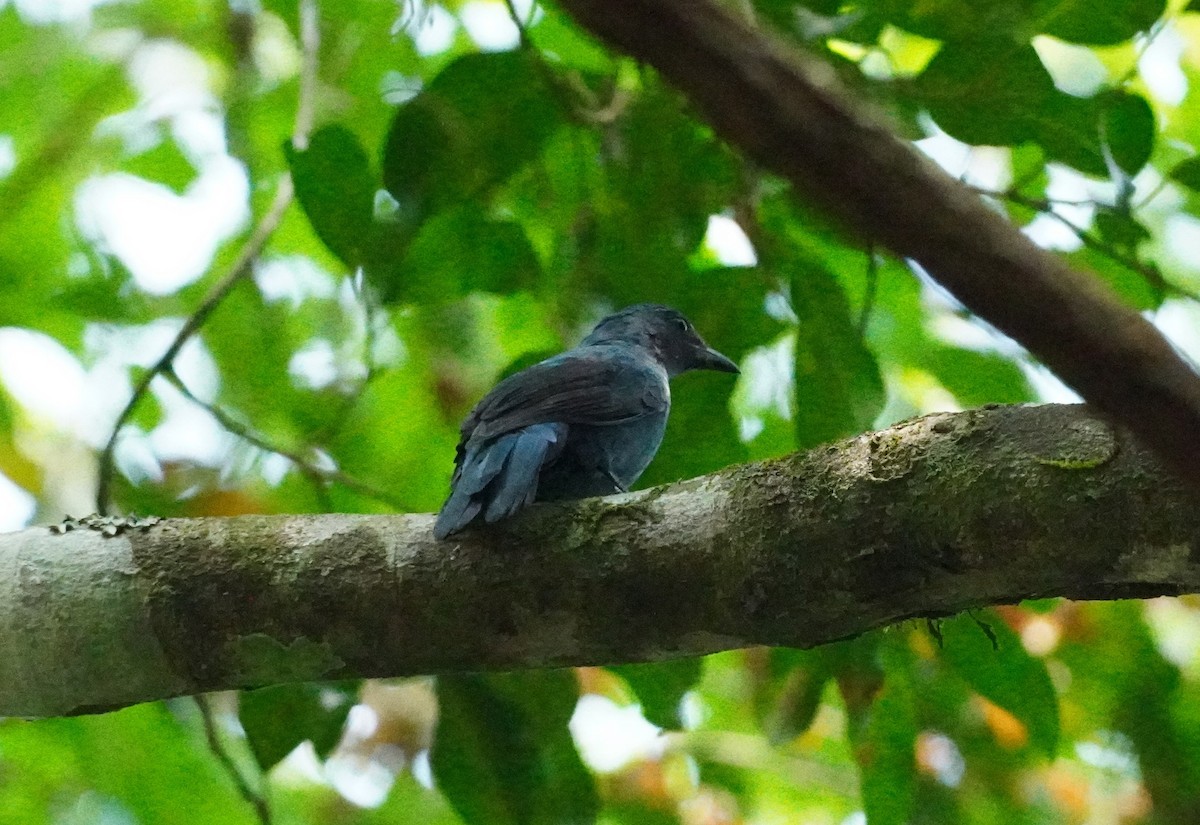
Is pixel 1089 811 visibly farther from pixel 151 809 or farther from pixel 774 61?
pixel 774 61

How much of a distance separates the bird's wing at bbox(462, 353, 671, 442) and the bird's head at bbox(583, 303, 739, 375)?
415 mm

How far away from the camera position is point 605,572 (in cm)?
225

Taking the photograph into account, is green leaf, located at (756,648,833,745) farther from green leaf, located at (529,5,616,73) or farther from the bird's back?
green leaf, located at (529,5,616,73)

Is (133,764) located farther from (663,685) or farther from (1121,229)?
(1121,229)

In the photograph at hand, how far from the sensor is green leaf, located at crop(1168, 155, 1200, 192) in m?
3.02

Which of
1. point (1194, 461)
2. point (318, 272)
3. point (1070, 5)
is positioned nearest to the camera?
point (1194, 461)

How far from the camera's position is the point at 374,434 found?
4316 millimetres

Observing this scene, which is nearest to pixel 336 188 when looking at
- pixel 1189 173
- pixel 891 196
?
pixel 1189 173

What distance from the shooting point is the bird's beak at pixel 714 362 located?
3.58 meters

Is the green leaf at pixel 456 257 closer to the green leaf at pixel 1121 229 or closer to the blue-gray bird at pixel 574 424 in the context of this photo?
the blue-gray bird at pixel 574 424

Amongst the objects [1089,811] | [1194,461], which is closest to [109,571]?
[1194,461]

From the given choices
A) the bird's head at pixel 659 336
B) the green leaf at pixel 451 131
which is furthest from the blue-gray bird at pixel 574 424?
the green leaf at pixel 451 131

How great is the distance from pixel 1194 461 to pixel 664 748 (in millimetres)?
4420

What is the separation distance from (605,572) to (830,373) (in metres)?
1.12
